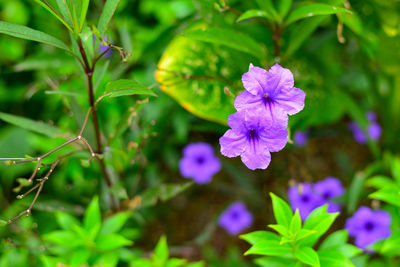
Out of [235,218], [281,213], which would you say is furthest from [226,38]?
[235,218]

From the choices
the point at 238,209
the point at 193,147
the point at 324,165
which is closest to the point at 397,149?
the point at 324,165

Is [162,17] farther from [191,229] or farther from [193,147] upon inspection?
[191,229]

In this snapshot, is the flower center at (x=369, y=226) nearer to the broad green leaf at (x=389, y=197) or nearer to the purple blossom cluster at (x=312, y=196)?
the purple blossom cluster at (x=312, y=196)

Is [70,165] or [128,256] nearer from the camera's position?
[128,256]

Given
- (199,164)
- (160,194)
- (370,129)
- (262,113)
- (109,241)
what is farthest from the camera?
(370,129)

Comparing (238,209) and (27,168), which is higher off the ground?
(27,168)

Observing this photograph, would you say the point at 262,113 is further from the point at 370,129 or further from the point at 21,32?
the point at 370,129
